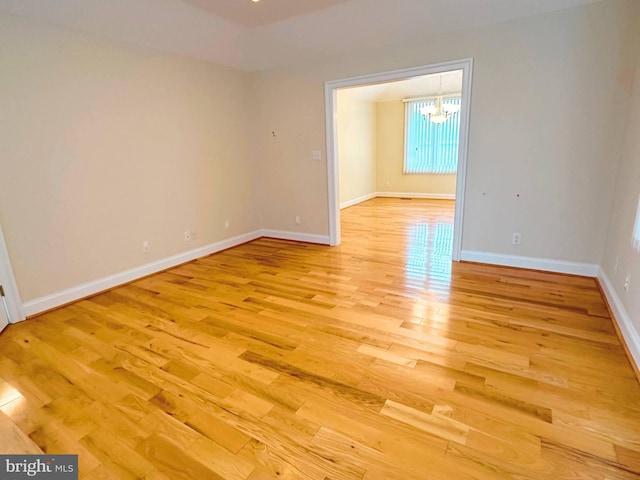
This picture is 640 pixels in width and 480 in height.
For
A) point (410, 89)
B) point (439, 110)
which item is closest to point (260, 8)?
point (439, 110)

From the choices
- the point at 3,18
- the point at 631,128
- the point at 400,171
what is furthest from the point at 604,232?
the point at 400,171

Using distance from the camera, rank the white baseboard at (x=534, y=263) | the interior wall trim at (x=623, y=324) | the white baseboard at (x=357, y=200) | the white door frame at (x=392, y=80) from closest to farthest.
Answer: the interior wall trim at (x=623, y=324) < the white baseboard at (x=534, y=263) < the white door frame at (x=392, y=80) < the white baseboard at (x=357, y=200)

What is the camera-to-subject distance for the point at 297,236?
5004mm

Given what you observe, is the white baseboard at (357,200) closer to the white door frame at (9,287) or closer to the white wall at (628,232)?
the white wall at (628,232)

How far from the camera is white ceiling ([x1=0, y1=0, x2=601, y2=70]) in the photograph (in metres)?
2.84

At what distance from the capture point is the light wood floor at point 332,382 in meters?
1.43

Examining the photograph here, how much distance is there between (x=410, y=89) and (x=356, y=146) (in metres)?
1.88

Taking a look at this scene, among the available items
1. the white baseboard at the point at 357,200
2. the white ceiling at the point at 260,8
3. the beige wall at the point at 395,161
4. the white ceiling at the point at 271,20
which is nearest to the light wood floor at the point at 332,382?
the white ceiling at the point at 271,20

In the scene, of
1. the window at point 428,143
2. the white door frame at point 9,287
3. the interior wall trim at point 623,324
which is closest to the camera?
the interior wall trim at point 623,324

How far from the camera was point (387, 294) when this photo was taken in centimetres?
303

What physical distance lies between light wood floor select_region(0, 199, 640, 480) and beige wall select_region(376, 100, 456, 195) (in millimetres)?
5538

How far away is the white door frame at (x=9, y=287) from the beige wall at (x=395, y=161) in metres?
7.93

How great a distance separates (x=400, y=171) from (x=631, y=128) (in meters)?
6.33

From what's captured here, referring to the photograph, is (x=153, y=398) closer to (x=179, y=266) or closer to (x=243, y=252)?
(x=179, y=266)
